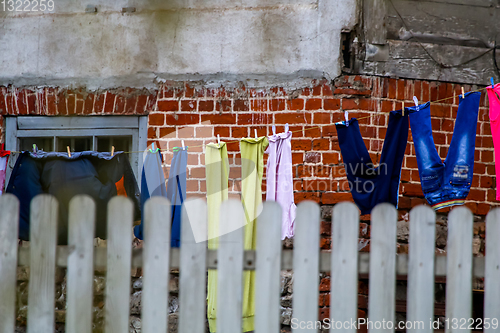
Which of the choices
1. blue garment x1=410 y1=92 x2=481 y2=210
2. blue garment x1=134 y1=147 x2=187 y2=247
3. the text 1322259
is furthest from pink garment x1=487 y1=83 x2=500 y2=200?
the text 1322259

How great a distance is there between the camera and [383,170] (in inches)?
127

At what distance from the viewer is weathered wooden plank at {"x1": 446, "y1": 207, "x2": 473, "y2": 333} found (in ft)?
7.29

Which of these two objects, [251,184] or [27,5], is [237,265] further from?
[27,5]

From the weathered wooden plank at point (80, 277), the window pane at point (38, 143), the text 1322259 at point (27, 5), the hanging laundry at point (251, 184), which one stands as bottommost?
the weathered wooden plank at point (80, 277)

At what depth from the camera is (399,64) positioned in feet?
12.7

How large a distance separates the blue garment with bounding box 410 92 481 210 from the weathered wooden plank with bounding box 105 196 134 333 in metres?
1.98

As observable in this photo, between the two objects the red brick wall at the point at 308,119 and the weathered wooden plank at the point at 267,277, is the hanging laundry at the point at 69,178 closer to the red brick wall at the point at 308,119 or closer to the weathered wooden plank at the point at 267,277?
the red brick wall at the point at 308,119

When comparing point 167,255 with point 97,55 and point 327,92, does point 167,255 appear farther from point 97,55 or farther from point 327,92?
point 97,55

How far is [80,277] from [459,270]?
5.83 ft

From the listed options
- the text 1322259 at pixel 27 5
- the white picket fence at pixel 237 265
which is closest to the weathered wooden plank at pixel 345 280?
the white picket fence at pixel 237 265

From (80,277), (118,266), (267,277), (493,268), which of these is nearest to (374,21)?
(493,268)

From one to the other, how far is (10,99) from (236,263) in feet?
9.78

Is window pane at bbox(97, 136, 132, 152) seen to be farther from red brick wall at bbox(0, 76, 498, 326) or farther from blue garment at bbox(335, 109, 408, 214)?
blue garment at bbox(335, 109, 408, 214)

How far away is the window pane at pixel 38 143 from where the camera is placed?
4.11 meters
